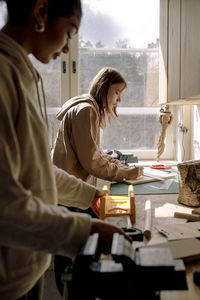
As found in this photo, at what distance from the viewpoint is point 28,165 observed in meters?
0.63

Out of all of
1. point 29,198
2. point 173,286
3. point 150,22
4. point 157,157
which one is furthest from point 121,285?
point 150,22

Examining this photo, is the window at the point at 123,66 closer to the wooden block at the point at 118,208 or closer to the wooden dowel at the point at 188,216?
the wooden block at the point at 118,208

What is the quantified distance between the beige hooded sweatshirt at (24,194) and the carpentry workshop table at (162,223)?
0.89 ft

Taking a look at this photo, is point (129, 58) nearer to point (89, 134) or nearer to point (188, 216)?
point (89, 134)

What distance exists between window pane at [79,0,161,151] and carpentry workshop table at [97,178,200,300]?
1.50m

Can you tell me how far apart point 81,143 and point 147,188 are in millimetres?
479

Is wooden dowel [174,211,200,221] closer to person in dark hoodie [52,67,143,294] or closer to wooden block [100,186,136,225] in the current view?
wooden block [100,186,136,225]

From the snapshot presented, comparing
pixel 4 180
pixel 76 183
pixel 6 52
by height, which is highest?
pixel 6 52

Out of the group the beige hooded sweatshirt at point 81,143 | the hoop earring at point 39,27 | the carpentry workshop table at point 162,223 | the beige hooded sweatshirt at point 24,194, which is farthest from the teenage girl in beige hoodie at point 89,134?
the hoop earring at point 39,27

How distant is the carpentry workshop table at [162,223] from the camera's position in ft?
2.22

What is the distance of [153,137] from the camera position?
306cm

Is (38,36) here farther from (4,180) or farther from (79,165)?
(79,165)

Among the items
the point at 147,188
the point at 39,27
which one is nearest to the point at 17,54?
the point at 39,27

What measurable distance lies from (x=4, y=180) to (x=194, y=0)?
1152mm
